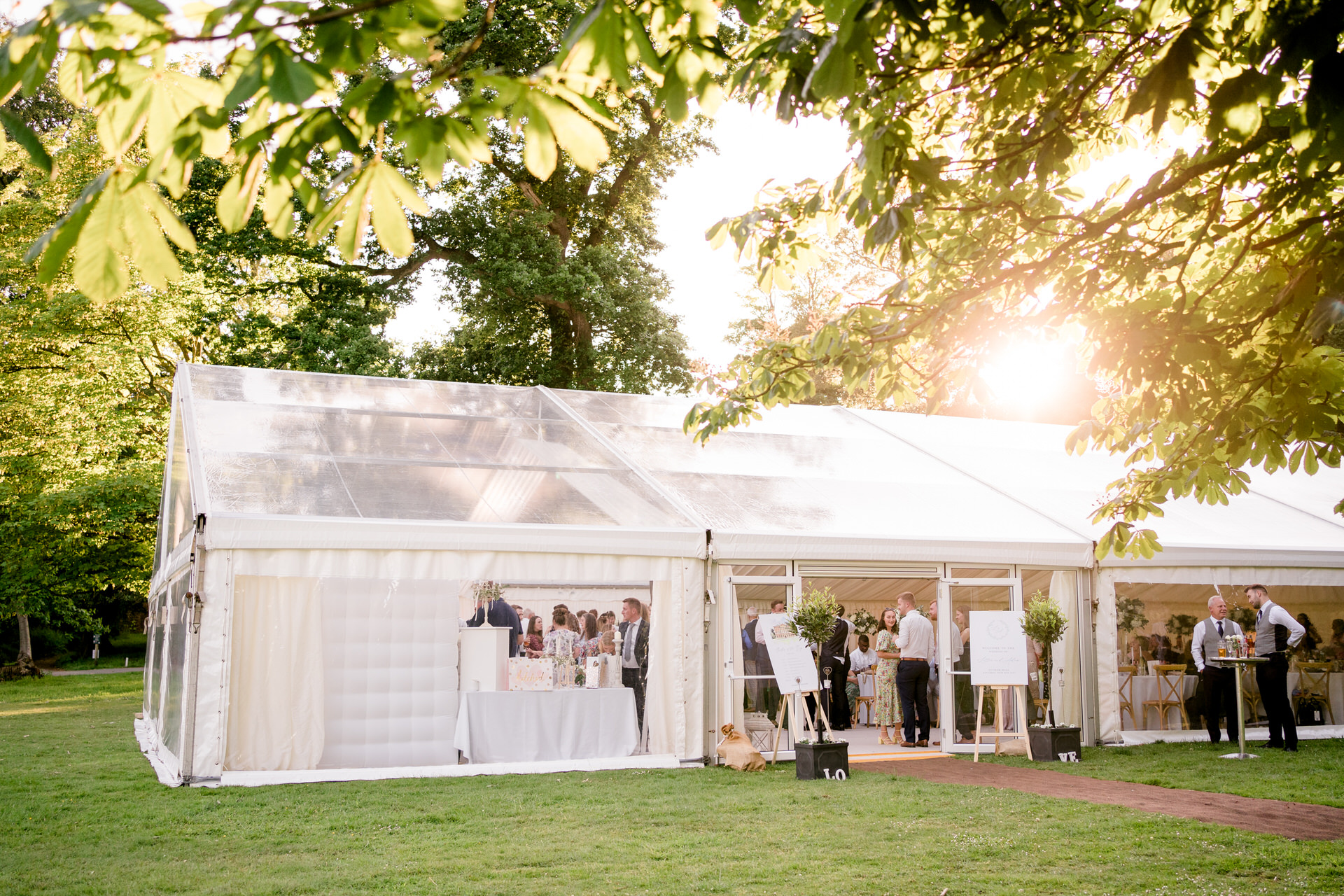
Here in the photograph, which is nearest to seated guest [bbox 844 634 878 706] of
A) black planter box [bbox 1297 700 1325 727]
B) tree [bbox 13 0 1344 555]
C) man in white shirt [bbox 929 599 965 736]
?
man in white shirt [bbox 929 599 965 736]

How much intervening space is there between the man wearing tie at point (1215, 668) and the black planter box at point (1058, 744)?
2.43 meters

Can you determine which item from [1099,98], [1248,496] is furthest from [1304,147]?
[1248,496]

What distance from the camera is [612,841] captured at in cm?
634

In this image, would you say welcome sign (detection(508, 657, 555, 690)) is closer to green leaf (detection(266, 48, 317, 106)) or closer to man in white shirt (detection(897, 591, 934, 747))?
man in white shirt (detection(897, 591, 934, 747))

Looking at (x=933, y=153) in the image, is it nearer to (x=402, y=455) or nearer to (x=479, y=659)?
(x=402, y=455)

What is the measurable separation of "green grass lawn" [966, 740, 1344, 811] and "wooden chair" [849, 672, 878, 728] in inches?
156

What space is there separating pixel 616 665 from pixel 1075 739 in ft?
14.8

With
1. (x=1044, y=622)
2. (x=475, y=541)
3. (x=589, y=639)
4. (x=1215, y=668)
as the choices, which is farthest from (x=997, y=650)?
(x=475, y=541)

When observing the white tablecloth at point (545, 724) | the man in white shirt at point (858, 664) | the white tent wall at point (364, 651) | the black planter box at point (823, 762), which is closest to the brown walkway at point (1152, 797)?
the black planter box at point (823, 762)

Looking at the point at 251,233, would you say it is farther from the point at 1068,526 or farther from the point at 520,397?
the point at 1068,526

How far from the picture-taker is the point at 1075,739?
405 inches

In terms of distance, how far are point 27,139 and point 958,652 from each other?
10680 mm

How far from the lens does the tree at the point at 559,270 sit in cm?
1859

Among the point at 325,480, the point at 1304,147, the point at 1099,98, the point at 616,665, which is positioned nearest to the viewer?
the point at 1304,147
